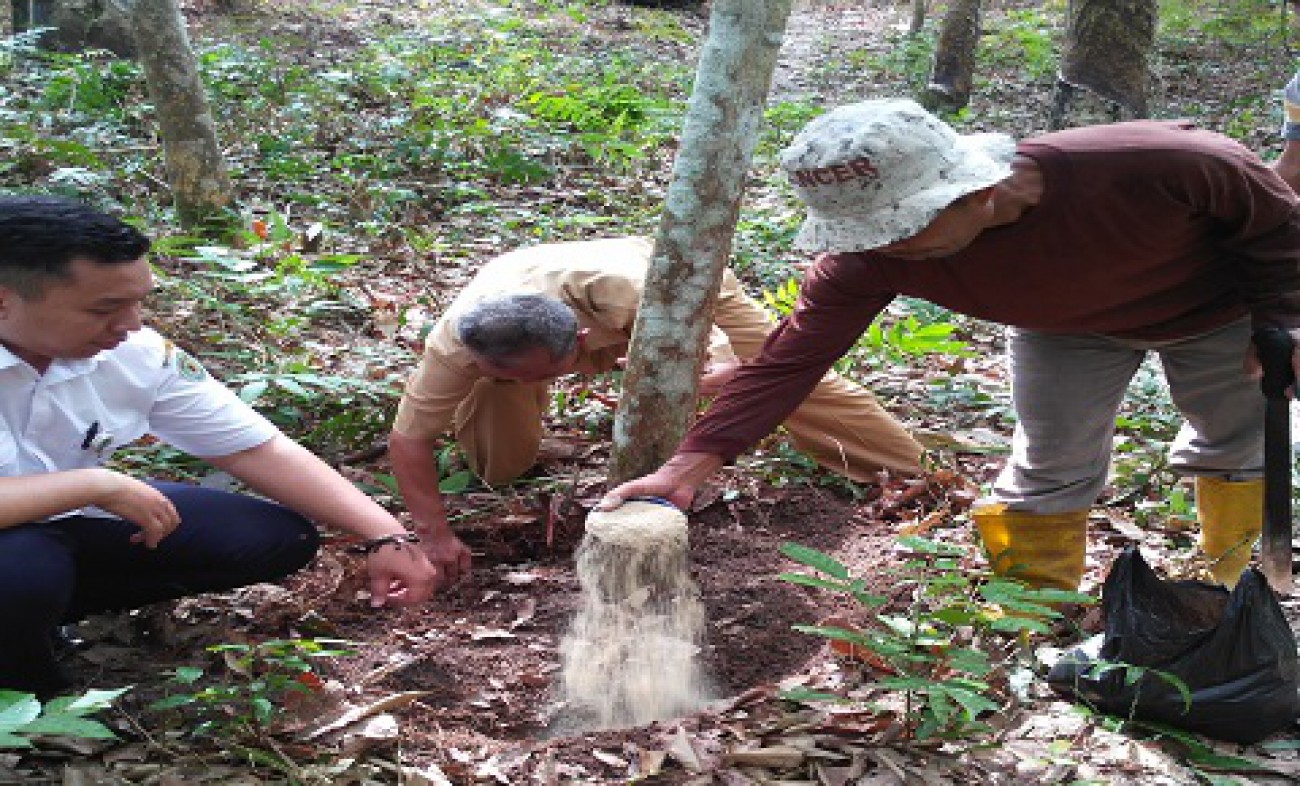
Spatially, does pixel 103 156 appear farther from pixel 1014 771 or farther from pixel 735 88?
pixel 1014 771

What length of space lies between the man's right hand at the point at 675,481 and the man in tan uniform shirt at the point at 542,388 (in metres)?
0.71

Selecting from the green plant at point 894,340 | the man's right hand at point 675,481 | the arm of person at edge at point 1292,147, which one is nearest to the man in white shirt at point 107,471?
the man's right hand at point 675,481

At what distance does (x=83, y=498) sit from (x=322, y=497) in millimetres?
609

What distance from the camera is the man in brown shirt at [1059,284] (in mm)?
2529

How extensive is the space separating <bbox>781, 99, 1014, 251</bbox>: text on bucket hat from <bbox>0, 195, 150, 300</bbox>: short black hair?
1434 millimetres

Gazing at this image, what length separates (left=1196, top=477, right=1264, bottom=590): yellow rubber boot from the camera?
3.22 m

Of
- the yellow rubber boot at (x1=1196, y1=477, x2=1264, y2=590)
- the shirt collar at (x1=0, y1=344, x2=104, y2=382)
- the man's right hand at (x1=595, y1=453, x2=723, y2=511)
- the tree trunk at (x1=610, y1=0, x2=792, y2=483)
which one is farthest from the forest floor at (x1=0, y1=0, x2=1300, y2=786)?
the shirt collar at (x1=0, y1=344, x2=104, y2=382)

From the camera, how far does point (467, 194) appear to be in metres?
7.37

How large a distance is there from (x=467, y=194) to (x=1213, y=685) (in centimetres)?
556

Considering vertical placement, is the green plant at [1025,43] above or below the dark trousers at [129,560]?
above

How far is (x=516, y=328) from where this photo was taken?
3.49 metres

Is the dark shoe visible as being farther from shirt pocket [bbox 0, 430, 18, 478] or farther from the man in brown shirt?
the man in brown shirt

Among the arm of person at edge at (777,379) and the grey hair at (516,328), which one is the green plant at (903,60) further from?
the arm of person at edge at (777,379)

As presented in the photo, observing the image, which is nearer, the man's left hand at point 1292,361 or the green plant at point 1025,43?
the man's left hand at point 1292,361
